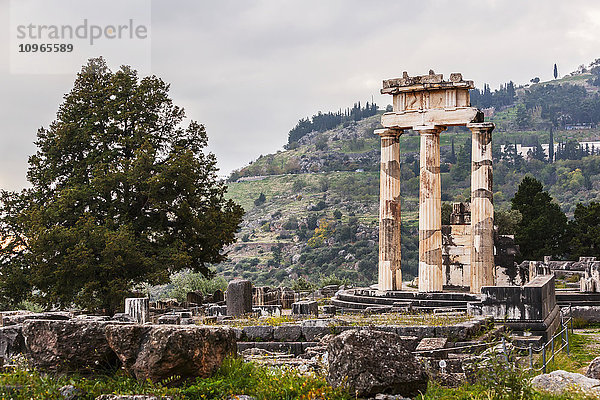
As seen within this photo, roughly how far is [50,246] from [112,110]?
7988 mm

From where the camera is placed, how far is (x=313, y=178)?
5709 inches

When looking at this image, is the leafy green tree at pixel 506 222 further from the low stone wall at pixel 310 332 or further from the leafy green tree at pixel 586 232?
the low stone wall at pixel 310 332

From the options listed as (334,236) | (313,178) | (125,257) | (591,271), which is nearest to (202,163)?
(125,257)

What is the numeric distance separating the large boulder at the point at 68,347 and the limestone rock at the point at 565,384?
6.54m

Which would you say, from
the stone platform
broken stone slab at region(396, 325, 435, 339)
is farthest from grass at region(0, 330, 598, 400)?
the stone platform

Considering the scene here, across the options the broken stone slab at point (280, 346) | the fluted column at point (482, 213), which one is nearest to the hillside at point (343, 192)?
the fluted column at point (482, 213)

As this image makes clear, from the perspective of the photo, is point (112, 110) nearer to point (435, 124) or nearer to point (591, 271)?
point (435, 124)

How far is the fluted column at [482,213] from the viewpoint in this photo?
1155 inches

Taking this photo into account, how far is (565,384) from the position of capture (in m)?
10.3

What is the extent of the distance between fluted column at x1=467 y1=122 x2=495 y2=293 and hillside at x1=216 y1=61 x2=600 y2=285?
135ft

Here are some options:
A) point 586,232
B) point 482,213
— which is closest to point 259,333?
point 482,213

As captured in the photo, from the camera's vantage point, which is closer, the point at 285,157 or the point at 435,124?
the point at 435,124

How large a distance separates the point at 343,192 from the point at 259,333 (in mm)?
110803

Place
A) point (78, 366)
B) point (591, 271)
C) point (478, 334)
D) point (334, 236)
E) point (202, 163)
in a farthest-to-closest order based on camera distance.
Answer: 1. point (334, 236)
2. point (202, 163)
3. point (591, 271)
4. point (478, 334)
5. point (78, 366)
